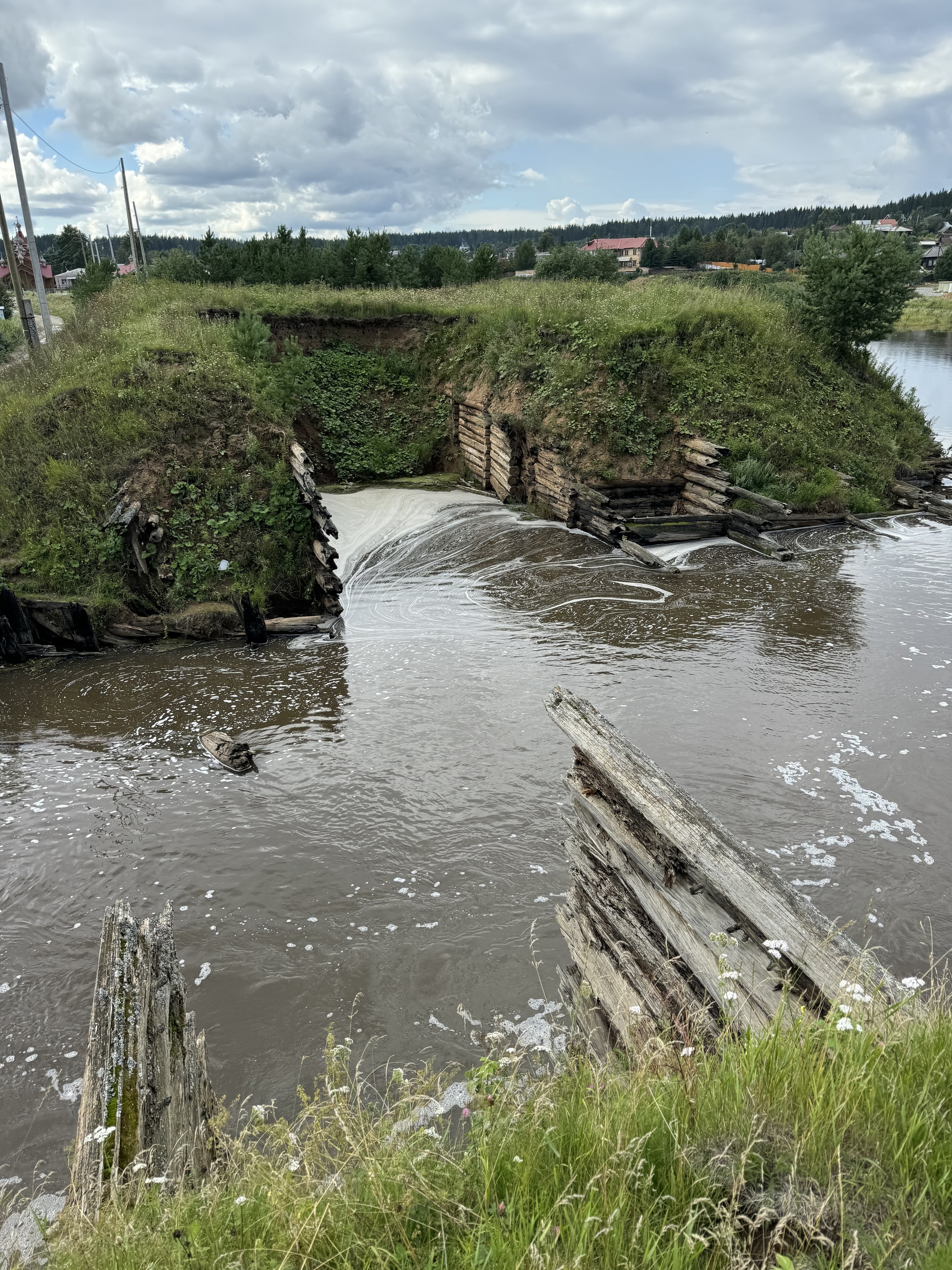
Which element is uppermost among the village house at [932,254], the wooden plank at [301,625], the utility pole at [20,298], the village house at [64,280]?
the village house at [932,254]

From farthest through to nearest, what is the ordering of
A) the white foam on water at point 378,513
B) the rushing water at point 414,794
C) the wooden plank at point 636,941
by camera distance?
the white foam on water at point 378,513 < the rushing water at point 414,794 < the wooden plank at point 636,941

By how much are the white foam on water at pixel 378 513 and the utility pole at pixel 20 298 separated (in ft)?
26.7

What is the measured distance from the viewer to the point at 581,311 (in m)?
18.8

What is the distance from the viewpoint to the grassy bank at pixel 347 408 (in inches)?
445

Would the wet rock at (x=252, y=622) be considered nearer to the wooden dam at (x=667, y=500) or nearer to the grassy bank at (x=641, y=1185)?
the wooden dam at (x=667, y=500)

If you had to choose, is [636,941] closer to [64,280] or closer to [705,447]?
[705,447]

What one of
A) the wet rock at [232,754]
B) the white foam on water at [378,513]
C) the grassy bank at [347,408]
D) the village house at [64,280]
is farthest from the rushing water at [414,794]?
the village house at [64,280]

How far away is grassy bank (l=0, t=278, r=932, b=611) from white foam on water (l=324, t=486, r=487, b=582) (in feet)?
5.17

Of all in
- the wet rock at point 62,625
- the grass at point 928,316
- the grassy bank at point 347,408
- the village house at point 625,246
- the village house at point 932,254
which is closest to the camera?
the wet rock at point 62,625

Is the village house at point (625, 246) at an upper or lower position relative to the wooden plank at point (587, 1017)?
upper

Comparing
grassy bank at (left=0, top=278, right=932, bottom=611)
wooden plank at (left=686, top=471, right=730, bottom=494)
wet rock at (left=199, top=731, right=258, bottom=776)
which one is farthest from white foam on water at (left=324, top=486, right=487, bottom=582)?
wet rock at (left=199, top=731, right=258, bottom=776)

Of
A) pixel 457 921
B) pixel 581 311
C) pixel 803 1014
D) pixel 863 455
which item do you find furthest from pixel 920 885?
pixel 581 311

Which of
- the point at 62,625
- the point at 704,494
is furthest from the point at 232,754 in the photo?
the point at 704,494

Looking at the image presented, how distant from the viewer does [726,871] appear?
3.01 metres
